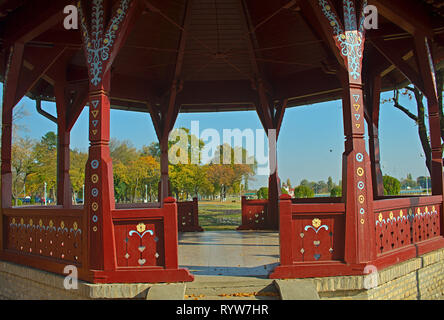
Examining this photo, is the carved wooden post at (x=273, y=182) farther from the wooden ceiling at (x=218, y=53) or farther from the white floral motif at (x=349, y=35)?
the white floral motif at (x=349, y=35)

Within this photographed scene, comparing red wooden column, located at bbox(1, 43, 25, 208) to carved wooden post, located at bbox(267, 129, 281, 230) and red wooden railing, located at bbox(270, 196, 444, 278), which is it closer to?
red wooden railing, located at bbox(270, 196, 444, 278)

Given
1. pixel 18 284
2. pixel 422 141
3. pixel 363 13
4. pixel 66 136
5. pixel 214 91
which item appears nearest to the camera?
pixel 363 13

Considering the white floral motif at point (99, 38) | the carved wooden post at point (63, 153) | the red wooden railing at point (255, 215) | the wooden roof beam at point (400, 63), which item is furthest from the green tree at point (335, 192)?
the white floral motif at point (99, 38)

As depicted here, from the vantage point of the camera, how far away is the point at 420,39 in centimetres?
690

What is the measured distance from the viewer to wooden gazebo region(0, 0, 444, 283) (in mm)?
4957

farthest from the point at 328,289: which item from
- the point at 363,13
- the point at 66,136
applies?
the point at 66,136

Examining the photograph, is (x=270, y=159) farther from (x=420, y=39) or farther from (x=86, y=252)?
(x=86, y=252)

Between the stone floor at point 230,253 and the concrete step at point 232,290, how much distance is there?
1.31ft

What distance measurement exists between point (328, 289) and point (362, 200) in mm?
1254

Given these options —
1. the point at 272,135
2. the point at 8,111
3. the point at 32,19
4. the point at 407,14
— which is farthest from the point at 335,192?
the point at 32,19

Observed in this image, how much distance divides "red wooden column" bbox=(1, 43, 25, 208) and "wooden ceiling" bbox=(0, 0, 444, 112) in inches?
18.0

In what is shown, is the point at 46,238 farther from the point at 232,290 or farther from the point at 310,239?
the point at 310,239

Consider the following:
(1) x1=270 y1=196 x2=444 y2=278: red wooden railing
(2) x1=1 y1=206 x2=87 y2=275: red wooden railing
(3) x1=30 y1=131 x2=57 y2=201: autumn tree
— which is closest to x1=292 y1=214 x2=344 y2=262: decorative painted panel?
(1) x1=270 y1=196 x2=444 y2=278: red wooden railing

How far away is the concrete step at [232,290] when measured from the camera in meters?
4.64
